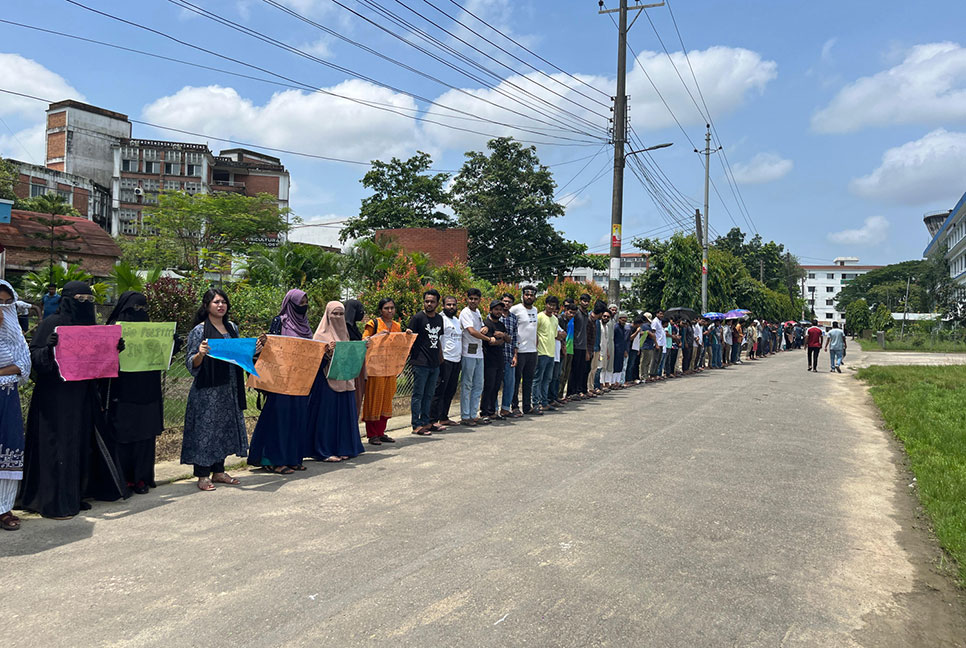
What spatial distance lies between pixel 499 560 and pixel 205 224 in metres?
41.8

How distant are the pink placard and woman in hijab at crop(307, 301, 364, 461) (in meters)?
2.28

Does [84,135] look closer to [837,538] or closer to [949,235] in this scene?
[837,538]

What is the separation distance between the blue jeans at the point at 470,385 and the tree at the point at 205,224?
31735 mm

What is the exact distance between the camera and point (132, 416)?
6152 millimetres

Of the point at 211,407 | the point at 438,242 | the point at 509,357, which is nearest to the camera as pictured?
the point at 211,407

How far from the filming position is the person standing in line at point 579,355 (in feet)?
46.4

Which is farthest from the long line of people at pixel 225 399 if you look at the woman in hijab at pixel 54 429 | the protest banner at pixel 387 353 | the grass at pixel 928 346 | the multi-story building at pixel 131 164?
the multi-story building at pixel 131 164

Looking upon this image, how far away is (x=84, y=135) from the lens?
221 ft

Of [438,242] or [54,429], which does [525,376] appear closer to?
[54,429]

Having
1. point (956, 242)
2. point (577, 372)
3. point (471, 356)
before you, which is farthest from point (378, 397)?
point (956, 242)

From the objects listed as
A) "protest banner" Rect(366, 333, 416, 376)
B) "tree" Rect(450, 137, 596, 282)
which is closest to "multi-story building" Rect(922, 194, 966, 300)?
"tree" Rect(450, 137, 596, 282)

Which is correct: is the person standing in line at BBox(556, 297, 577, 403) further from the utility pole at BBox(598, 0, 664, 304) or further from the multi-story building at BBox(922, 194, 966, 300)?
the multi-story building at BBox(922, 194, 966, 300)

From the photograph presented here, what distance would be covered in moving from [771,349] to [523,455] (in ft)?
124

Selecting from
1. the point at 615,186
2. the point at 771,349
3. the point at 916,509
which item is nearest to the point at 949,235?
the point at 771,349
